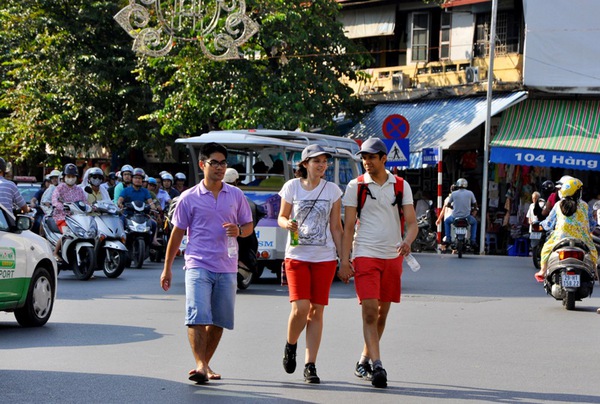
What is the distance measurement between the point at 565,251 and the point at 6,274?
6879 mm

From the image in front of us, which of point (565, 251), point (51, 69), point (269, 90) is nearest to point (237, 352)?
point (565, 251)

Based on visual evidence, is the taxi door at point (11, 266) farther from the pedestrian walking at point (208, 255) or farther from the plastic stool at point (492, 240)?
the plastic stool at point (492, 240)

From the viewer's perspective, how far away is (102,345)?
11.2 meters

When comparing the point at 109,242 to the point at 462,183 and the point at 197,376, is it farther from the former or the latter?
the point at 197,376

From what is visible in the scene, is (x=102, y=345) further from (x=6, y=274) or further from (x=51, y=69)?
(x=51, y=69)

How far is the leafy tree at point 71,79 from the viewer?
37.2 meters

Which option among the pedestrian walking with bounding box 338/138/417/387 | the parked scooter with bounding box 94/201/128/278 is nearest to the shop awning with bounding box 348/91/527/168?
the parked scooter with bounding box 94/201/128/278

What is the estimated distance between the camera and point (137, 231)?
22562mm

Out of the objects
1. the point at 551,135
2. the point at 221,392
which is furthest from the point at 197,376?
the point at 551,135

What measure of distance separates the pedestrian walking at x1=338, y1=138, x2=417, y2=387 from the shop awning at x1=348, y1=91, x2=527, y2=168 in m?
22.1

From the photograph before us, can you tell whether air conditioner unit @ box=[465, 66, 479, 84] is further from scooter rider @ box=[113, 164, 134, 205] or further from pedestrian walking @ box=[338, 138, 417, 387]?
pedestrian walking @ box=[338, 138, 417, 387]

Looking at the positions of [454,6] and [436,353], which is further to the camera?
[454,6]

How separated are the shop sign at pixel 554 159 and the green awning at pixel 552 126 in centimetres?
12

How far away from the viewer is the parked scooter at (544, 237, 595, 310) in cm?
1505
